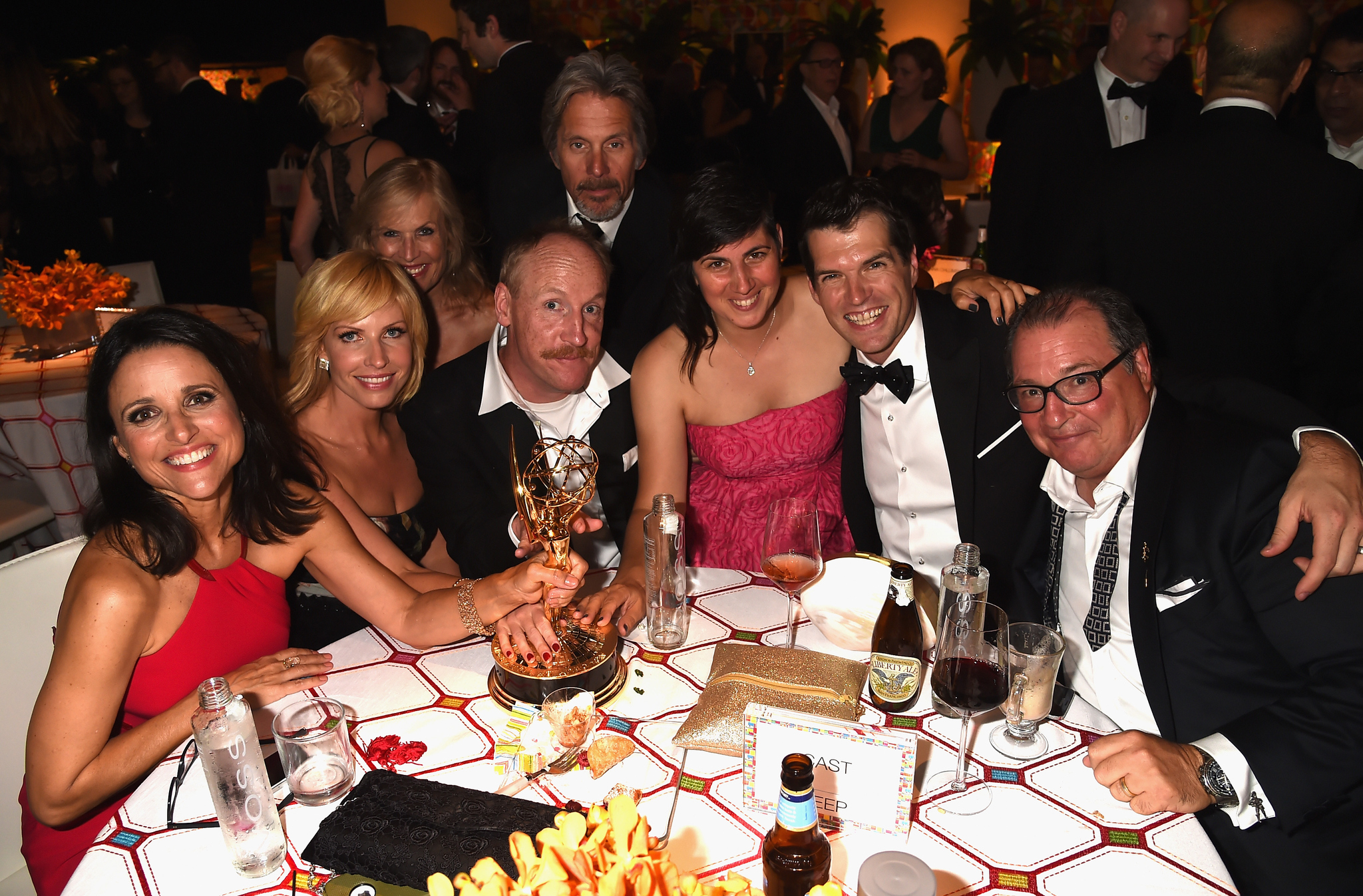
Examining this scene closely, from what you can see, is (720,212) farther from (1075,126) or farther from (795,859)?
(1075,126)

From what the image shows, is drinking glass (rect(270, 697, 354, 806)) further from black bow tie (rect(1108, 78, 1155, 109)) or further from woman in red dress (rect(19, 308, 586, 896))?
black bow tie (rect(1108, 78, 1155, 109))

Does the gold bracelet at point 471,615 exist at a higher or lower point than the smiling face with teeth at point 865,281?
lower

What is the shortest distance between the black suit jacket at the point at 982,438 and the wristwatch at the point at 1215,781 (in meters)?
0.89

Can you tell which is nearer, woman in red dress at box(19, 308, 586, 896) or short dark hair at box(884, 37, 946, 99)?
woman in red dress at box(19, 308, 586, 896)

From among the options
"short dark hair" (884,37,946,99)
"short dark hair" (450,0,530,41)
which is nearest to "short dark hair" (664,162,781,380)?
"short dark hair" (450,0,530,41)

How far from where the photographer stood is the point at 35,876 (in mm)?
1795

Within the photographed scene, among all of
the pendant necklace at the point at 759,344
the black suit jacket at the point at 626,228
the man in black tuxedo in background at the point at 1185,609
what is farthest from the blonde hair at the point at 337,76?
the man in black tuxedo in background at the point at 1185,609

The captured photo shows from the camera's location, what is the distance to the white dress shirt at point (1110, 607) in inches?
74.0

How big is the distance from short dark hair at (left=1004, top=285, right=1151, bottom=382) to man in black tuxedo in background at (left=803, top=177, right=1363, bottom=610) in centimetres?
43

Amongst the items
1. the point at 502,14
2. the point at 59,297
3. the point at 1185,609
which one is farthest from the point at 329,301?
the point at 502,14

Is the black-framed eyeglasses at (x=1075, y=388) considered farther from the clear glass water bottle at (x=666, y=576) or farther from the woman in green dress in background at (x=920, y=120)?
the woman in green dress in background at (x=920, y=120)

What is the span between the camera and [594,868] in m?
0.84

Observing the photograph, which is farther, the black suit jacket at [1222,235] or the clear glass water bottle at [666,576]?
the black suit jacket at [1222,235]

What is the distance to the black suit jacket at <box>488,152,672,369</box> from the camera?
3428mm
